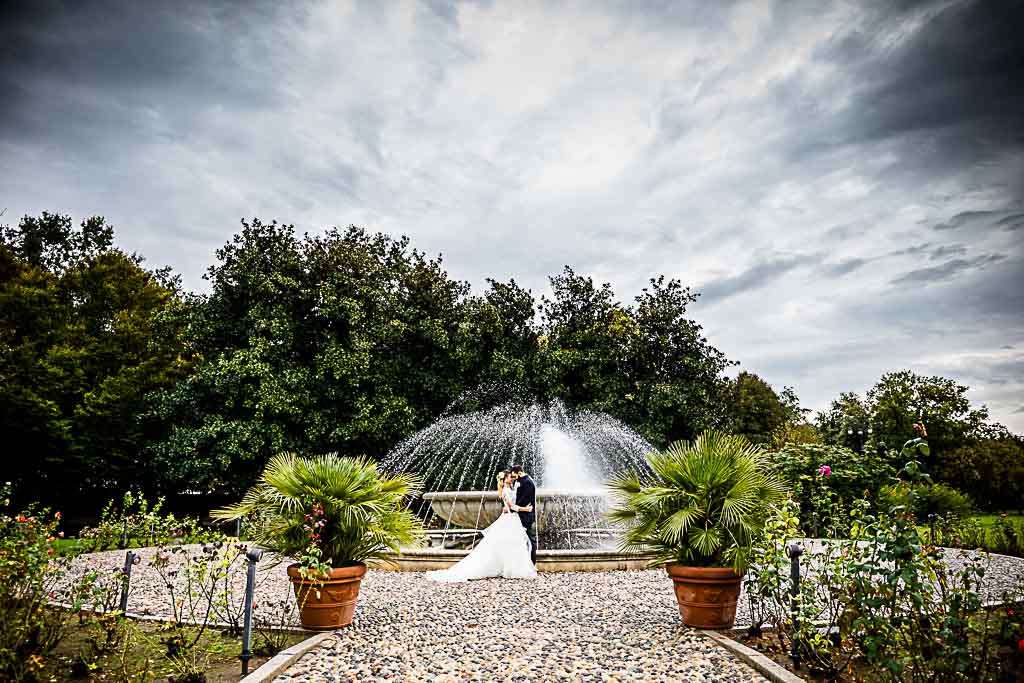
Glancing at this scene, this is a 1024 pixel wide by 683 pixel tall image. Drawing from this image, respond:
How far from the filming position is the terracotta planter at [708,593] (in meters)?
5.74

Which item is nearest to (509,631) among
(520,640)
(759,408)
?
(520,640)

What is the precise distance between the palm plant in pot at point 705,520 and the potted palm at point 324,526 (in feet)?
8.32

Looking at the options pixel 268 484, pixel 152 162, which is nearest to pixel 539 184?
pixel 152 162

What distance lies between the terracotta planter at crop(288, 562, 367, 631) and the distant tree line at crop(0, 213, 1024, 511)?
13988 millimetres

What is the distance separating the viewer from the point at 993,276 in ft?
26.0

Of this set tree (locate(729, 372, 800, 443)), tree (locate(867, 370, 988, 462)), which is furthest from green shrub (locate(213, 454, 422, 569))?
tree (locate(729, 372, 800, 443))

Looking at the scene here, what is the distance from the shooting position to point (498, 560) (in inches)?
383

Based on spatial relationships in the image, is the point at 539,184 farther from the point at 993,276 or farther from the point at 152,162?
the point at 993,276

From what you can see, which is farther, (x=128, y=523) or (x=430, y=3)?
(x=128, y=523)

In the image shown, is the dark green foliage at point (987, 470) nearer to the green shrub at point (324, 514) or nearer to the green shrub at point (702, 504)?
the green shrub at point (702, 504)

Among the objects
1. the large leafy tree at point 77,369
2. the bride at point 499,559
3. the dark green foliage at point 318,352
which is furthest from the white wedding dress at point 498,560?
the large leafy tree at point 77,369

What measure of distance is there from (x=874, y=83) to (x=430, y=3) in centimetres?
712

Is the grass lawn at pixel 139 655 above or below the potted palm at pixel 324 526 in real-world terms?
below

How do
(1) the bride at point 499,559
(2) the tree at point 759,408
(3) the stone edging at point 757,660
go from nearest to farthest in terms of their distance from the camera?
(3) the stone edging at point 757,660
(1) the bride at point 499,559
(2) the tree at point 759,408
